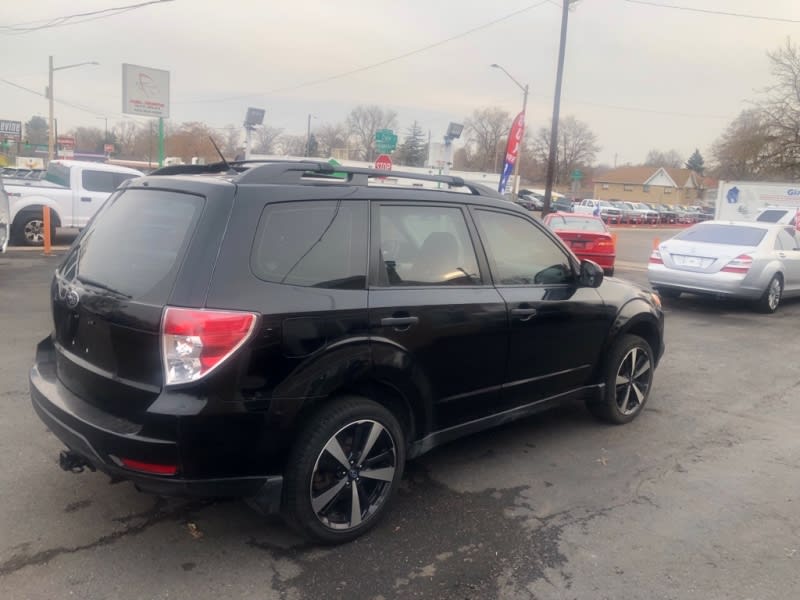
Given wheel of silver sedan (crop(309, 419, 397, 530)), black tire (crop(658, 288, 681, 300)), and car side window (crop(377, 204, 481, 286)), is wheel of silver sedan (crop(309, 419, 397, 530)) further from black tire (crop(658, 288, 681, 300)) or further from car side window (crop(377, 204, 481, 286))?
black tire (crop(658, 288, 681, 300))

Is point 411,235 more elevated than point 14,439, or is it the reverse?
point 411,235

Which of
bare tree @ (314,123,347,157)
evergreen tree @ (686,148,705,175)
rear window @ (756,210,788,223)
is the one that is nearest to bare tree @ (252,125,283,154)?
bare tree @ (314,123,347,157)

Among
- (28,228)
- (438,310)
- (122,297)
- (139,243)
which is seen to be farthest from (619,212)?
(122,297)

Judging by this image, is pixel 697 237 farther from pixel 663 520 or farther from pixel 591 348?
pixel 663 520

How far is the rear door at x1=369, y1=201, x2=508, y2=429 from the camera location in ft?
11.3

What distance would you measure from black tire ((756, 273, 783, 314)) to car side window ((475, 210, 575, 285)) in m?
7.70

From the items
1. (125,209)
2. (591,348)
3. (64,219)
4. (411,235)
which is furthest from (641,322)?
(64,219)

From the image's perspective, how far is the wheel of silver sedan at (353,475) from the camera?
317 cm

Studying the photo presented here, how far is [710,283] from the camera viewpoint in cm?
1046

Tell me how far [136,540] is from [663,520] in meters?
2.81

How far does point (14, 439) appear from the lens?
4.36 metres

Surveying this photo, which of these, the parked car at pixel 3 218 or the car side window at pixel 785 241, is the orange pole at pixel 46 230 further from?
the car side window at pixel 785 241

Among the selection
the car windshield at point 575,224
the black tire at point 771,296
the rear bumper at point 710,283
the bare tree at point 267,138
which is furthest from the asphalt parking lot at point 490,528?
the bare tree at point 267,138

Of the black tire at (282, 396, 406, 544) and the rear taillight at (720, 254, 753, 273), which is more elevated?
the rear taillight at (720, 254, 753, 273)
